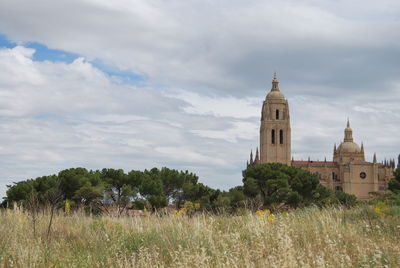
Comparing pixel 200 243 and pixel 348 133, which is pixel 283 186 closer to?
pixel 200 243

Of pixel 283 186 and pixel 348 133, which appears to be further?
pixel 348 133

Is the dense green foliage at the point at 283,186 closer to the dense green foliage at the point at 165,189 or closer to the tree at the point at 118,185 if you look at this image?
the dense green foliage at the point at 165,189

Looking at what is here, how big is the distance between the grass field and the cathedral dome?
376 ft

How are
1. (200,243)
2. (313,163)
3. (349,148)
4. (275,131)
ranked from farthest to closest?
(349,148) < (275,131) < (313,163) < (200,243)

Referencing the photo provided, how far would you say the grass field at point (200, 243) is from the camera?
324 inches

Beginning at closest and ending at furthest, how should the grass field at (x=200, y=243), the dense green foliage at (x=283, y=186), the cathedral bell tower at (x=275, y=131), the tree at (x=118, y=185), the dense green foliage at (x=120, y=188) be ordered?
the grass field at (x=200, y=243)
the dense green foliage at (x=120, y=188)
the tree at (x=118, y=185)
the dense green foliage at (x=283, y=186)
the cathedral bell tower at (x=275, y=131)

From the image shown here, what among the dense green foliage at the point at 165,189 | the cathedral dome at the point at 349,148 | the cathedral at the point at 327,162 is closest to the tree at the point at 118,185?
the dense green foliage at the point at 165,189

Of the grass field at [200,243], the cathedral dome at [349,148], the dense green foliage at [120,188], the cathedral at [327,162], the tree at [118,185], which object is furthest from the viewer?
the cathedral dome at [349,148]

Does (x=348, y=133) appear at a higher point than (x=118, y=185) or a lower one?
higher

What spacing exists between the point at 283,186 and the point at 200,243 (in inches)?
1352

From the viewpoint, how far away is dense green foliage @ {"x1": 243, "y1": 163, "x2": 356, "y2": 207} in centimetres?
4072

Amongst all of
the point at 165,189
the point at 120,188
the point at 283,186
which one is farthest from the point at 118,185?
the point at 283,186

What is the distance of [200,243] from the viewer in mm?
9430

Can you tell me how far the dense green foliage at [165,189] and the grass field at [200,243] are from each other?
1677 centimetres
